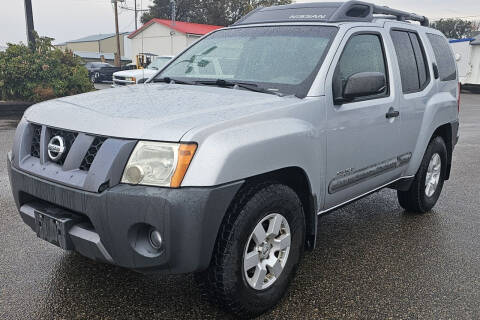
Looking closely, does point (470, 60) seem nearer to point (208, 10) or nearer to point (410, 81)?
point (410, 81)

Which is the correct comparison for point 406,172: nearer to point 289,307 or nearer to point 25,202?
point 289,307

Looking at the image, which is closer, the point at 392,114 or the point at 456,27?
the point at 392,114

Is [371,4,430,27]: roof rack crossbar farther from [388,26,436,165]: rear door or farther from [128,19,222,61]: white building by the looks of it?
[128,19,222,61]: white building

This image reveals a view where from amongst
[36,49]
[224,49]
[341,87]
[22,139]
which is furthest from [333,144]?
[36,49]

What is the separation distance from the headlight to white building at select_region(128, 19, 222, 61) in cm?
3373

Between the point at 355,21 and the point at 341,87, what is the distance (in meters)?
0.79

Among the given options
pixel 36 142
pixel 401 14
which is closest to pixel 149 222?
pixel 36 142

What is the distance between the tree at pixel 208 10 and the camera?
51875mm

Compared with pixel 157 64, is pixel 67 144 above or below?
below

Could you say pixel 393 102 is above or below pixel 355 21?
below

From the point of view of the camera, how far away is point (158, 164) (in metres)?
2.27

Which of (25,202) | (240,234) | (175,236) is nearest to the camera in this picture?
(175,236)

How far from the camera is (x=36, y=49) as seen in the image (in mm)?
12414

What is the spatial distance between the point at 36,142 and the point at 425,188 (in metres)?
3.68
